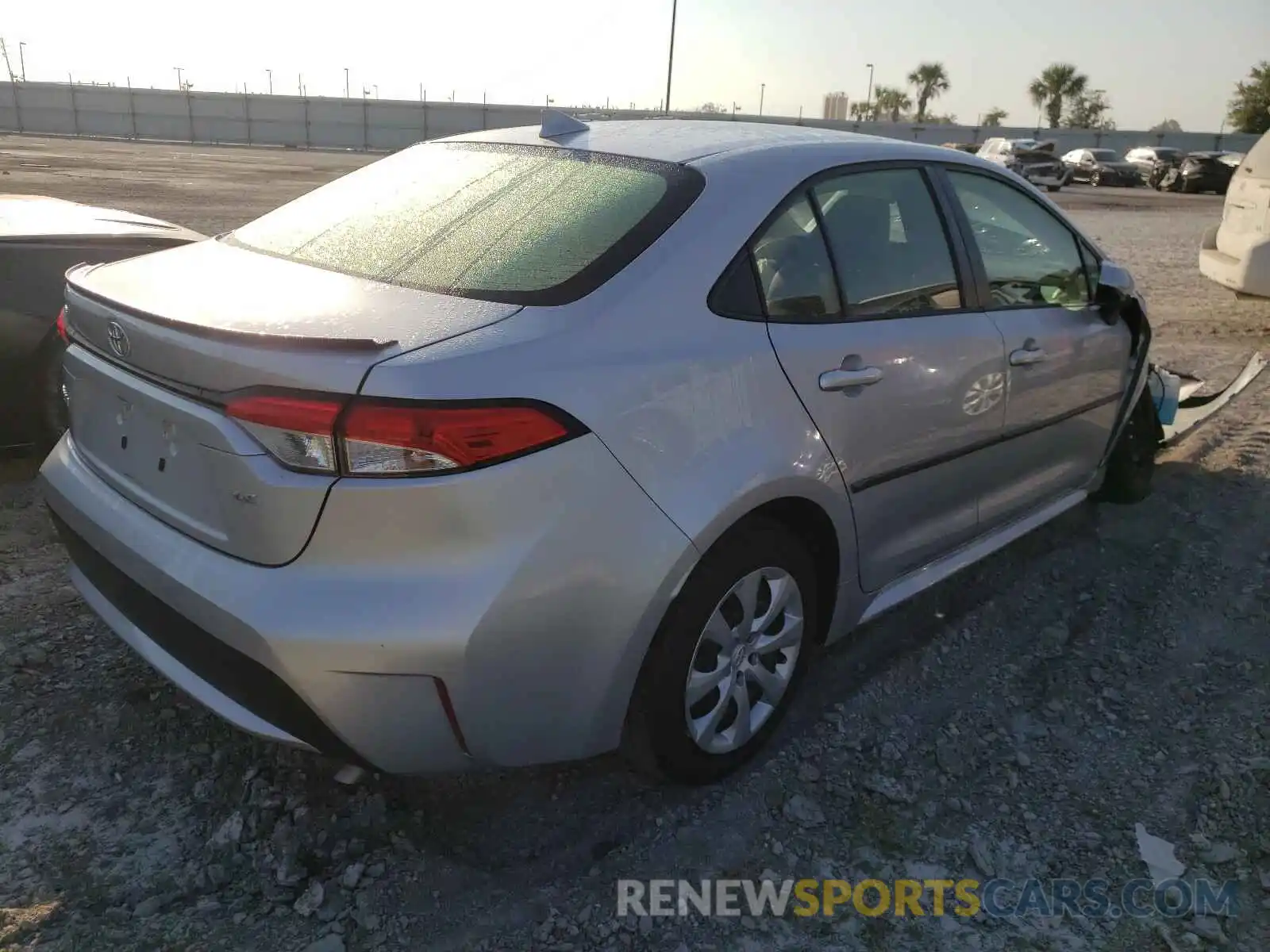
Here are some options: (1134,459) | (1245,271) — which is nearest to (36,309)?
(1134,459)

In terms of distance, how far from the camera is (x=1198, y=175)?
32.0 metres

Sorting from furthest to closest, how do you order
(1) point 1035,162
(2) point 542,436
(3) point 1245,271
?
1. (1) point 1035,162
2. (3) point 1245,271
3. (2) point 542,436

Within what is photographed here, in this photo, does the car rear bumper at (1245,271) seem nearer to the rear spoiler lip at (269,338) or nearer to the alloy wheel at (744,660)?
the alloy wheel at (744,660)

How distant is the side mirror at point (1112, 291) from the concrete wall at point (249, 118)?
138 feet

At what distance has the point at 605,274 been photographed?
233 centimetres

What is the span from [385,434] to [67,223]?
144 inches

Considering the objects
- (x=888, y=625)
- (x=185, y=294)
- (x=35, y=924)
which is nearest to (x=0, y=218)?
(x=185, y=294)

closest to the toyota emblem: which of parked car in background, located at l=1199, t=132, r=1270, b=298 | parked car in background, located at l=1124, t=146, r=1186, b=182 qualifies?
parked car in background, located at l=1199, t=132, r=1270, b=298

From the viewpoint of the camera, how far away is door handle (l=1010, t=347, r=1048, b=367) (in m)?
3.38

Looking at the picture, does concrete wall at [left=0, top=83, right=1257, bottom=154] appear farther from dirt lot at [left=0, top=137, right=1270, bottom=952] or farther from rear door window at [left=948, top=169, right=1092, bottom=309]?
dirt lot at [left=0, top=137, right=1270, bottom=952]

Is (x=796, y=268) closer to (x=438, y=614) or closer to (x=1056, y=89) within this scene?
(x=438, y=614)

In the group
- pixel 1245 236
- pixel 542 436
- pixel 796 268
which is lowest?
pixel 1245 236

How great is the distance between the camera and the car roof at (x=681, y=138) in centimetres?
285

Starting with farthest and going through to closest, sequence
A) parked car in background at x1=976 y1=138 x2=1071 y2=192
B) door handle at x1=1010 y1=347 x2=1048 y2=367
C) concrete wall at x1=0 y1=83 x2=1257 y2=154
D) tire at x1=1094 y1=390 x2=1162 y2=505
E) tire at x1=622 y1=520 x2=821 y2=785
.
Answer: concrete wall at x1=0 y1=83 x2=1257 y2=154 < parked car in background at x1=976 y1=138 x2=1071 y2=192 < tire at x1=1094 y1=390 x2=1162 y2=505 < door handle at x1=1010 y1=347 x2=1048 y2=367 < tire at x1=622 y1=520 x2=821 y2=785
